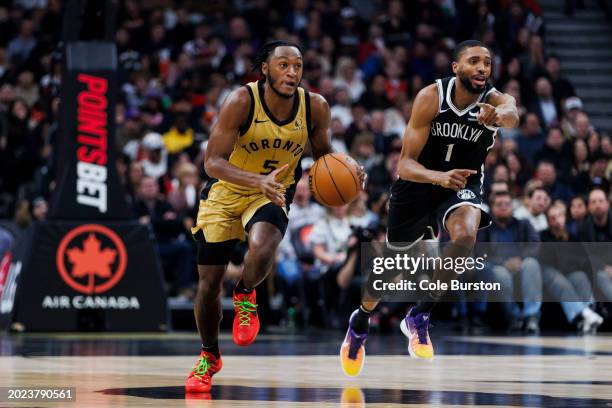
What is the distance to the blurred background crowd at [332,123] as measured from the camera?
49.2 ft

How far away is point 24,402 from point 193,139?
1066cm

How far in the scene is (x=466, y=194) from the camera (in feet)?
28.8

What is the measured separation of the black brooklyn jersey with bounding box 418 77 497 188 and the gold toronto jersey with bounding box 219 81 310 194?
3.41ft

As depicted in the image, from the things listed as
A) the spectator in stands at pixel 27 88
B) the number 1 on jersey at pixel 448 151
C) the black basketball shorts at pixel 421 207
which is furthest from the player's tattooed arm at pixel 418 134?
the spectator in stands at pixel 27 88

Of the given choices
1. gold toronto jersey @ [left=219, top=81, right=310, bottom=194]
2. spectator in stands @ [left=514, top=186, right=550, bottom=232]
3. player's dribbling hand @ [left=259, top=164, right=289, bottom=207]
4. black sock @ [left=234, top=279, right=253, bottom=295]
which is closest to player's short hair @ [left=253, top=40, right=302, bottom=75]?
gold toronto jersey @ [left=219, top=81, right=310, bottom=194]

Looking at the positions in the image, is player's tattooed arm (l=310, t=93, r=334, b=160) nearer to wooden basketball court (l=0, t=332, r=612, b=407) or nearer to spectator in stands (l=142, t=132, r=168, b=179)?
wooden basketball court (l=0, t=332, r=612, b=407)

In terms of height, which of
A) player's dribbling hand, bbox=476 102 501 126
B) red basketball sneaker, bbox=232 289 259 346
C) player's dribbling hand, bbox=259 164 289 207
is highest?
player's dribbling hand, bbox=476 102 501 126

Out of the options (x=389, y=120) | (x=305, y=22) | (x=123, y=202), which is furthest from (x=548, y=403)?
(x=305, y=22)

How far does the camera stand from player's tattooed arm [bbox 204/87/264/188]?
7.83 metres

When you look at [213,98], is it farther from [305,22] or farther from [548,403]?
[548,403]

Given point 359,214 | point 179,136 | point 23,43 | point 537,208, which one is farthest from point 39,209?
point 537,208

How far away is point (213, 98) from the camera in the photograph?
18.2 metres

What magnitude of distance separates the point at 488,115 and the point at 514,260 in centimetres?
680

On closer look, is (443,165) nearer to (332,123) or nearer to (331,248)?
(331,248)
